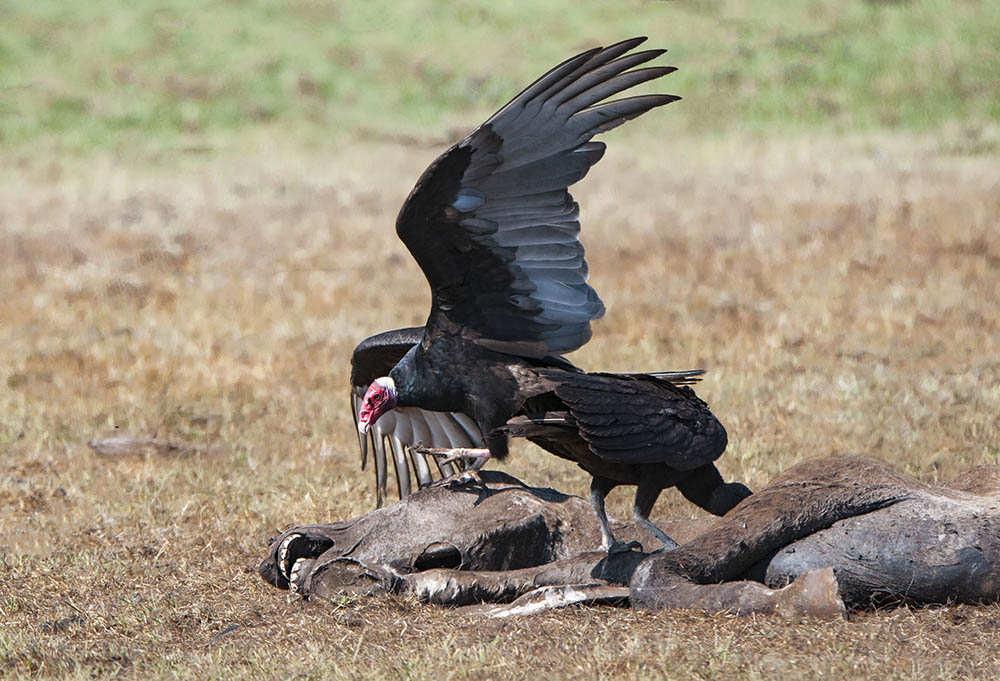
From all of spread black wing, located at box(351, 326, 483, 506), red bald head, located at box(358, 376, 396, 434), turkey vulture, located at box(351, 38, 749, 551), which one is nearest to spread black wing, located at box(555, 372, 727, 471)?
turkey vulture, located at box(351, 38, 749, 551)

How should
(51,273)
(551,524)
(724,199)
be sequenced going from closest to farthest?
(551,524) → (51,273) → (724,199)

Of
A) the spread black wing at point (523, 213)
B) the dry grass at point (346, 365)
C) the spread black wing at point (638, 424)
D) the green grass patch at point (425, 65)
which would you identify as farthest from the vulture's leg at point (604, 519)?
the green grass patch at point (425, 65)

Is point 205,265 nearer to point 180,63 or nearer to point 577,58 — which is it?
point 577,58

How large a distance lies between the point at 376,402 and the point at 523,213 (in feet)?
3.60

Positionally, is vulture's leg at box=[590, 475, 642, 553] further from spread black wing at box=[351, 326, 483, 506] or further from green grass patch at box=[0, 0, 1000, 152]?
green grass patch at box=[0, 0, 1000, 152]

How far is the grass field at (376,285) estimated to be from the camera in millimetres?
4844

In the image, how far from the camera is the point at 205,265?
13.4 metres

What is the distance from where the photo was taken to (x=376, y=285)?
12.6 m

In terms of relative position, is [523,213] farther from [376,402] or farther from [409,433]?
[409,433]

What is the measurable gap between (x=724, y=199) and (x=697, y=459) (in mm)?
10042

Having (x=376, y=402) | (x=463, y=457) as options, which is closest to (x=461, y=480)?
(x=463, y=457)

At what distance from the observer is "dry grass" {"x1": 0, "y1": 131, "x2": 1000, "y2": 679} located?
4.68m

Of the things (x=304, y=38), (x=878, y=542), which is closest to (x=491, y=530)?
(x=878, y=542)

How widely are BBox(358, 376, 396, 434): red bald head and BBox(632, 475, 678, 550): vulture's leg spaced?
49.2 inches
